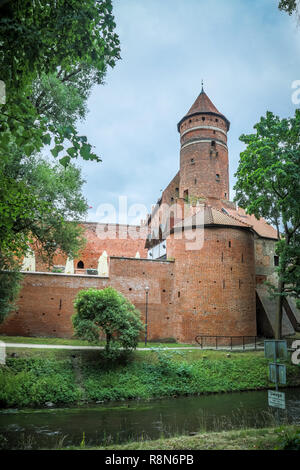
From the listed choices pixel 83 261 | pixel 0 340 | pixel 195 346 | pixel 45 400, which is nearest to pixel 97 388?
pixel 45 400

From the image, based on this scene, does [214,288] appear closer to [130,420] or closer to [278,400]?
[130,420]

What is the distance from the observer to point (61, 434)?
8930 millimetres

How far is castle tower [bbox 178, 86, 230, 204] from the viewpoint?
27516 millimetres

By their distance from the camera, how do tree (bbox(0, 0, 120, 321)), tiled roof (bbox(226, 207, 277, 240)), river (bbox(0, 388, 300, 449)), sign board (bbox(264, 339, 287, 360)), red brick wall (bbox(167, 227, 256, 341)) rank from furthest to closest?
tiled roof (bbox(226, 207, 277, 240)), red brick wall (bbox(167, 227, 256, 341)), river (bbox(0, 388, 300, 449)), sign board (bbox(264, 339, 287, 360)), tree (bbox(0, 0, 120, 321))

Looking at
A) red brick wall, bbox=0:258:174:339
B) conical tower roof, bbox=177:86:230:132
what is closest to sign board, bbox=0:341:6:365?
red brick wall, bbox=0:258:174:339

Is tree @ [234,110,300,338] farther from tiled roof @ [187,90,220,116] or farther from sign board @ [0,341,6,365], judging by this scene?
sign board @ [0,341,6,365]

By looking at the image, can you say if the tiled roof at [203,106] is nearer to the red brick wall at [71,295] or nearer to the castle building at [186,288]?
the castle building at [186,288]

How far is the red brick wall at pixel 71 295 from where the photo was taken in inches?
768

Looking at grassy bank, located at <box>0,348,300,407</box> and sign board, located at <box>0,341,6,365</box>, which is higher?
sign board, located at <box>0,341,6,365</box>

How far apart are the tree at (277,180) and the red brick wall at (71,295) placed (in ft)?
23.2

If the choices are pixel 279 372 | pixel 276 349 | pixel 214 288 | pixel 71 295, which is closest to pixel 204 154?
pixel 214 288

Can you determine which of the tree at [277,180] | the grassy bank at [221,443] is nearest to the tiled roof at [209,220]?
the tree at [277,180]

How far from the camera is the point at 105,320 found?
15.0 m

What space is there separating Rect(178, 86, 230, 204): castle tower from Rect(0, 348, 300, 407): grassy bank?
14.2m
